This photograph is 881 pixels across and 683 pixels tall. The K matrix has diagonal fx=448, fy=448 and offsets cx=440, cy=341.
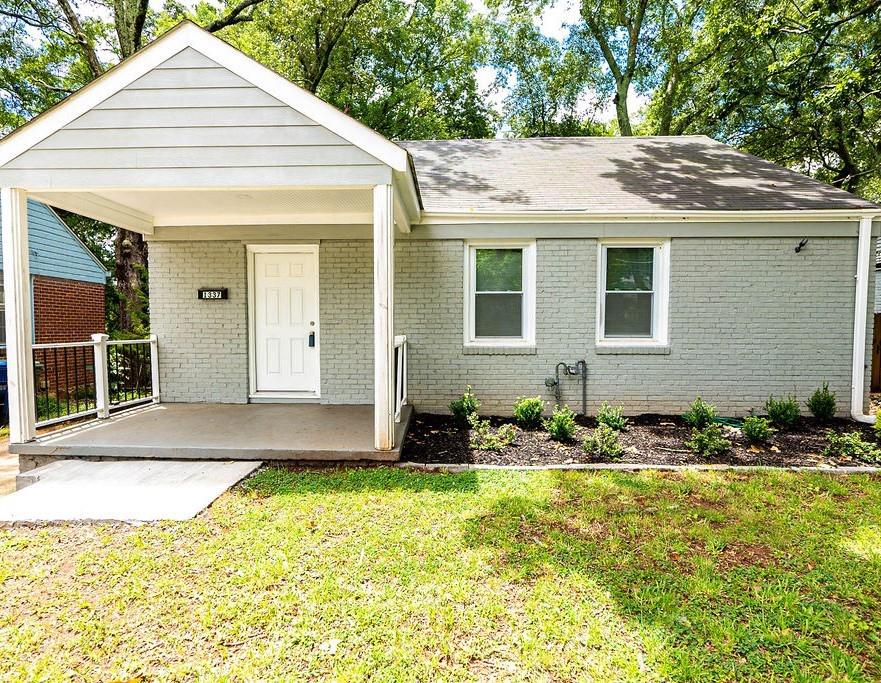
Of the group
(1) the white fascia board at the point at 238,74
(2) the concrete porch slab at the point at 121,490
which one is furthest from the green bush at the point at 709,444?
(2) the concrete porch slab at the point at 121,490

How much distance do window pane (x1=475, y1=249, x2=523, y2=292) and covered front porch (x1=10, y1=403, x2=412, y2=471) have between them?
2.23m

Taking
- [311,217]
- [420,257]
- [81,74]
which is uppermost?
[81,74]

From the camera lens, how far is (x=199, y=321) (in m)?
6.71

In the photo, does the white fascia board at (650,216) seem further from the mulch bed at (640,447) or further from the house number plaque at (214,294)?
the house number plaque at (214,294)

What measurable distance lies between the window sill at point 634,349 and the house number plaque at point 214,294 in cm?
550

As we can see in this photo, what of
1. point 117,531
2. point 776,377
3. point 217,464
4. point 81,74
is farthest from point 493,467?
point 81,74

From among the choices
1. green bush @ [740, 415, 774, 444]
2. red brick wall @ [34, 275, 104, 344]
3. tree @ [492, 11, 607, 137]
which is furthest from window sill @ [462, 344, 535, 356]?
tree @ [492, 11, 607, 137]

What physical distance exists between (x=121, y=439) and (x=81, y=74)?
49.5 feet

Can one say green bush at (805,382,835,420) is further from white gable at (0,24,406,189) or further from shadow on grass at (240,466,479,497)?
white gable at (0,24,406,189)

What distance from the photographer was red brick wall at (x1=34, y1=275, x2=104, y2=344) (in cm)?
1077

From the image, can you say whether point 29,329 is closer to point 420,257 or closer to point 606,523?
point 420,257

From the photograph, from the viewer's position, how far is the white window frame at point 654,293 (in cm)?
643

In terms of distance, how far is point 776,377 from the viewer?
6418 millimetres

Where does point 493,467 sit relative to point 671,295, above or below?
below
